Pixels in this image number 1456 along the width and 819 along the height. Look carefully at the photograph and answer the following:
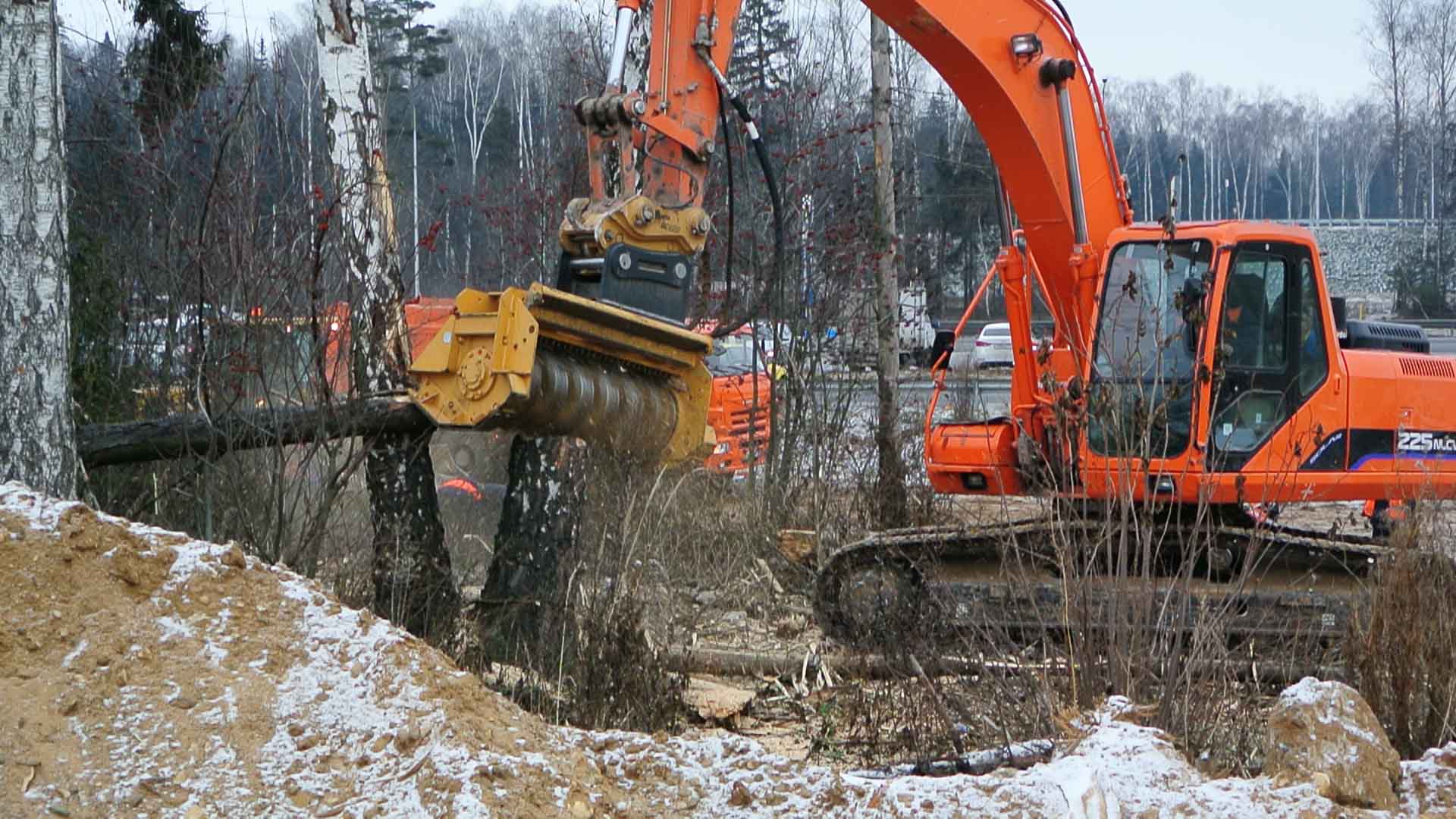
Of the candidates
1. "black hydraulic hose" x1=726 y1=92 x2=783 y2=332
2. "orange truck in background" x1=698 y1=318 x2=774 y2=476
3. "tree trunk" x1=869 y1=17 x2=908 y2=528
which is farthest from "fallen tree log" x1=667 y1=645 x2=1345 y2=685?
"orange truck in background" x1=698 y1=318 x2=774 y2=476

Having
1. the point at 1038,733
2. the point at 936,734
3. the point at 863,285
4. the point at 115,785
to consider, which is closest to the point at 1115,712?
the point at 1038,733

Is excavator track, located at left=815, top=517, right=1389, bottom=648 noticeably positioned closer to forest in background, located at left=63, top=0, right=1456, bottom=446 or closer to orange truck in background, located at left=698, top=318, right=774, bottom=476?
forest in background, located at left=63, top=0, right=1456, bottom=446

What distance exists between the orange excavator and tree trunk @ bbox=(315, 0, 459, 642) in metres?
1.28

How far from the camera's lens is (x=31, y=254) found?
5.68m

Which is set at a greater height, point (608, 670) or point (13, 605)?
point (13, 605)

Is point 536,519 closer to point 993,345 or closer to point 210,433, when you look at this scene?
point 210,433

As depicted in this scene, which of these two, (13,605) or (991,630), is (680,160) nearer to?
(991,630)

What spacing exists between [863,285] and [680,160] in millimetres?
6299

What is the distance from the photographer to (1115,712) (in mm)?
3949

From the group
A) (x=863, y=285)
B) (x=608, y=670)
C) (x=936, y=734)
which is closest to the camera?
(x=936, y=734)

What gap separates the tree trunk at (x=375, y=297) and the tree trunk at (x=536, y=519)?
0.84ft

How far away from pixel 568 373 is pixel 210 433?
5.19ft

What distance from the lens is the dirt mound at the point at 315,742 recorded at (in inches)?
130

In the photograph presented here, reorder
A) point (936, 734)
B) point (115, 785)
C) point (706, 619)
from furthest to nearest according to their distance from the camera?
point (706, 619) → point (936, 734) → point (115, 785)
